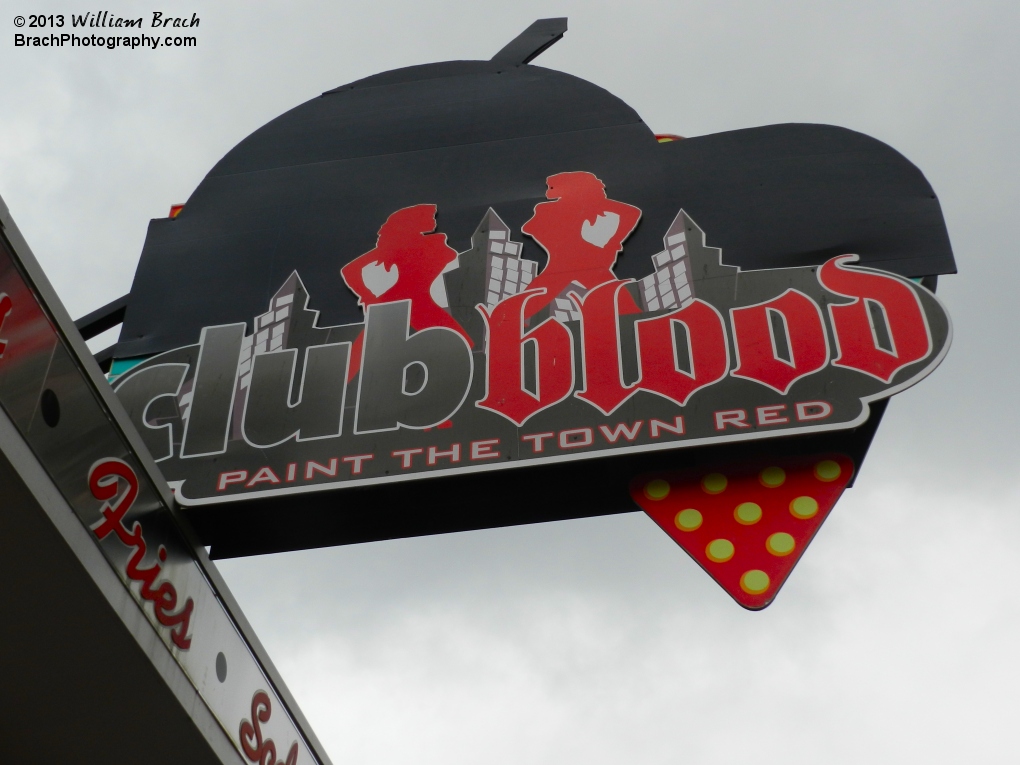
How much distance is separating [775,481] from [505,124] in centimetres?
446

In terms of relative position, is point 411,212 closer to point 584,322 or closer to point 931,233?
point 584,322

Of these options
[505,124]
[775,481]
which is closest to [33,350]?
[775,481]

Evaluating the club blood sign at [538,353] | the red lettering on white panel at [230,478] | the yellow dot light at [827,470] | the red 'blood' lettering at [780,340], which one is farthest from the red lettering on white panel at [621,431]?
the red lettering on white panel at [230,478]

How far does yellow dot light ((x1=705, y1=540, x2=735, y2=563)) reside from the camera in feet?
24.3

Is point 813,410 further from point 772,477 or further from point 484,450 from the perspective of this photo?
point 484,450

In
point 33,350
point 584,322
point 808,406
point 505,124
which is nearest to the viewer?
point 33,350

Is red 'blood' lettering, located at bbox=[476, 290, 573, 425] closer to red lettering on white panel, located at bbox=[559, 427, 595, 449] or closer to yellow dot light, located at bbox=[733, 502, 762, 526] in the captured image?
red lettering on white panel, located at bbox=[559, 427, 595, 449]

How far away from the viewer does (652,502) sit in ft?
25.5

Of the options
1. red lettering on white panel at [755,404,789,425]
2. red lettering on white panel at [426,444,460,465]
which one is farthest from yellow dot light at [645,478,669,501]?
red lettering on white panel at [426,444,460,465]

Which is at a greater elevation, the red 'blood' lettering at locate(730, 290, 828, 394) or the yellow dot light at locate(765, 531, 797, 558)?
the red 'blood' lettering at locate(730, 290, 828, 394)

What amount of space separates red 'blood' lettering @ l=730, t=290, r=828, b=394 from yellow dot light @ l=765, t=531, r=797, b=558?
3.16 ft

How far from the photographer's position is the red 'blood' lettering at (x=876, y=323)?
26.0 feet

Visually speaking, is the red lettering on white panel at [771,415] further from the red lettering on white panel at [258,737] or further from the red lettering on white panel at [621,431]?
the red lettering on white panel at [258,737]

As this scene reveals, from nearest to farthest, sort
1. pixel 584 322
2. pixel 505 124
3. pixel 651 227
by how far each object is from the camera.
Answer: pixel 584 322 → pixel 651 227 → pixel 505 124
